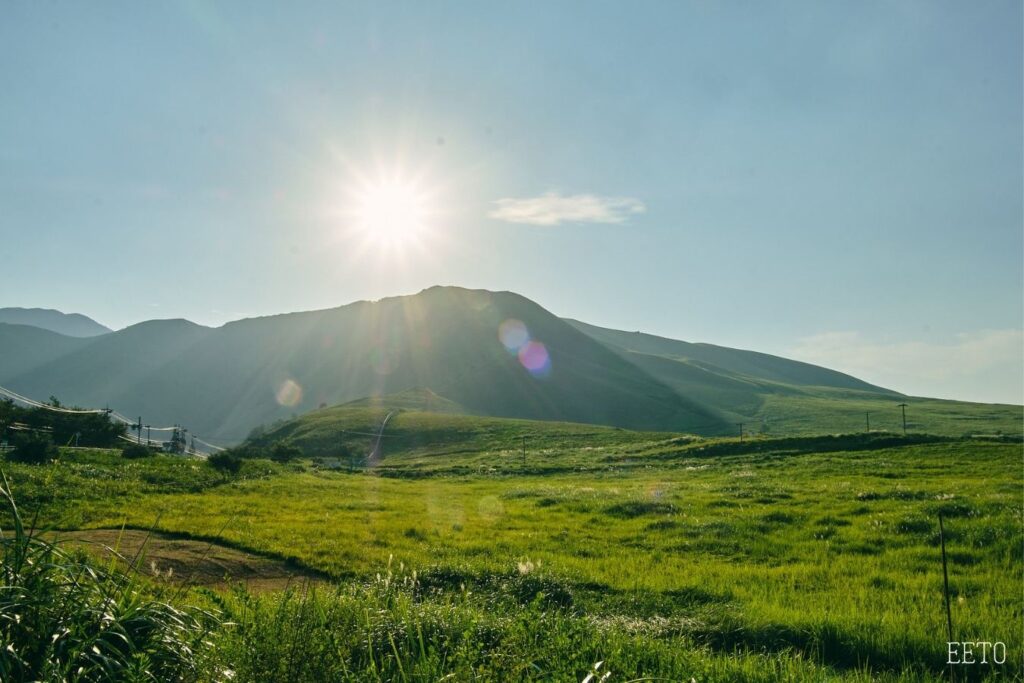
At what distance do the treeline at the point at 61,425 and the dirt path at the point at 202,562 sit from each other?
18009 millimetres

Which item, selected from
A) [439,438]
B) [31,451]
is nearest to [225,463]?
[31,451]

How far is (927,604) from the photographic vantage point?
385 inches

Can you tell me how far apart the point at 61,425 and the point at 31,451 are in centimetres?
1500

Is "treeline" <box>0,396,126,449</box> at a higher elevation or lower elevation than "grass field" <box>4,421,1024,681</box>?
higher

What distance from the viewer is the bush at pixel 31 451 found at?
24.7 meters

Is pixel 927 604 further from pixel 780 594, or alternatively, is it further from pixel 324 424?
pixel 324 424

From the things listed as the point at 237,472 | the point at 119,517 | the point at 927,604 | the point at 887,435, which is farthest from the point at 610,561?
the point at 887,435

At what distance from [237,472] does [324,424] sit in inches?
2606

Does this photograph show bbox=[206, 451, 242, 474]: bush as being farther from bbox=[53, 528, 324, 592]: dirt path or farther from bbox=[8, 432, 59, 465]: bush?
bbox=[53, 528, 324, 592]: dirt path

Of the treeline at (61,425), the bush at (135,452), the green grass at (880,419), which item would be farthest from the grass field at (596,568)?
the green grass at (880,419)

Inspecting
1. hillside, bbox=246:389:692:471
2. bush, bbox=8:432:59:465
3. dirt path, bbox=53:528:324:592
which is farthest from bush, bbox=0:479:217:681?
hillside, bbox=246:389:692:471

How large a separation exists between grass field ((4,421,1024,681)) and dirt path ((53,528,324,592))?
0.61 m

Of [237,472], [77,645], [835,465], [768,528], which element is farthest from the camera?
[835,465]

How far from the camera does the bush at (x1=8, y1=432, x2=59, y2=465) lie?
24.7 meters
